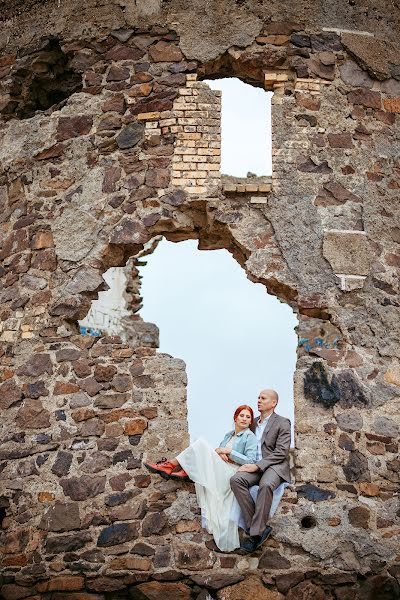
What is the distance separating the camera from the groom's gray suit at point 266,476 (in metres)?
6.97

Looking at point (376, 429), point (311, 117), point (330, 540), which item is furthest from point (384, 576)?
point (311, 117)

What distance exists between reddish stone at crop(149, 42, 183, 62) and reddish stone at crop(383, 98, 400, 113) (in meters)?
1.84

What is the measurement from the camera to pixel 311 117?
26.7 feet

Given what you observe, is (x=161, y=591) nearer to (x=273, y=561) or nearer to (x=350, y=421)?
(x=273, y=561)

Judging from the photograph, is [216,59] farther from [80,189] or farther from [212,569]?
[212,569]

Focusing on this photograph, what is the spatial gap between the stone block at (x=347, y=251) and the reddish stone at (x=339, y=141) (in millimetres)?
776

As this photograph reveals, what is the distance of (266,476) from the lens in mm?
7086

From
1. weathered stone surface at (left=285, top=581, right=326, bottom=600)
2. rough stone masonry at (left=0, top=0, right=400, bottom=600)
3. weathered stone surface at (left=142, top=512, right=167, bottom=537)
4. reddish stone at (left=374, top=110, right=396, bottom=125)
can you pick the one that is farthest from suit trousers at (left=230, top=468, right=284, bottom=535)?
reddish stone at (left=374, top=110, right=396, bottom=125)

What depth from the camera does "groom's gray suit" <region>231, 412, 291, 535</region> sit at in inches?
274

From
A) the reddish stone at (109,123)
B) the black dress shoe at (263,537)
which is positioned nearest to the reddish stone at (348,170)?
the reddish stone at (109,123)

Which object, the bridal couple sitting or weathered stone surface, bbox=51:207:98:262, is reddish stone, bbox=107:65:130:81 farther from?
the bridal couple sitting

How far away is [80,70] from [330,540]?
179 inches

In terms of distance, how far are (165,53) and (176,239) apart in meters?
1.64

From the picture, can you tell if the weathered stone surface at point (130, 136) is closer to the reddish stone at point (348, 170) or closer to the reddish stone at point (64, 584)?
the reddish stone at point (348, 170)
